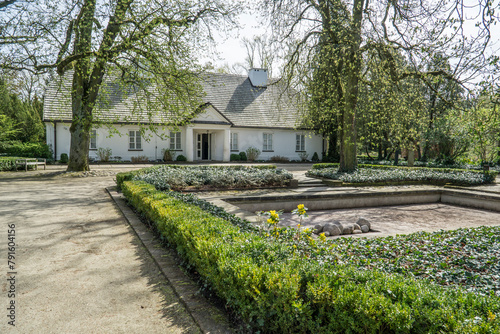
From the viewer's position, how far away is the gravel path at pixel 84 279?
316 centimetres

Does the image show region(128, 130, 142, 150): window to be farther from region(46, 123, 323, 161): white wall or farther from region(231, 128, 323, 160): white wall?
region(231, 128, 323, 160): white wall

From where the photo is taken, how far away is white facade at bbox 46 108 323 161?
2402 cm

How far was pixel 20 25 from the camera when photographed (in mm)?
12531

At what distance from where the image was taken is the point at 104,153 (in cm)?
2405

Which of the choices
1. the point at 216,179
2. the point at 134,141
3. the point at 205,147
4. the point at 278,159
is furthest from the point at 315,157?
the point at 216,179

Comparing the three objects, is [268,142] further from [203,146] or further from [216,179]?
[216,179]

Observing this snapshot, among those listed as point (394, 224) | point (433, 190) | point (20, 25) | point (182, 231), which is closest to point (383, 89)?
point (433, 190)

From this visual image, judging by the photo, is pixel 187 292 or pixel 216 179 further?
pixel 216 179

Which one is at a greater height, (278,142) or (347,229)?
(278,142)

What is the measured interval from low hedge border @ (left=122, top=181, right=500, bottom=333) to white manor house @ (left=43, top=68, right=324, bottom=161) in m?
20.2

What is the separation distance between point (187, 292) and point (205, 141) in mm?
25784

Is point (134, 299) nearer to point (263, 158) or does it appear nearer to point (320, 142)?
point (263, 158)

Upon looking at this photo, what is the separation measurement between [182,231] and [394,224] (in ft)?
18.9

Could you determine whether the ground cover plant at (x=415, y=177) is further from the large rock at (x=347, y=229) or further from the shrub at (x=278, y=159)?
the shrub at (x=278, y=159)
